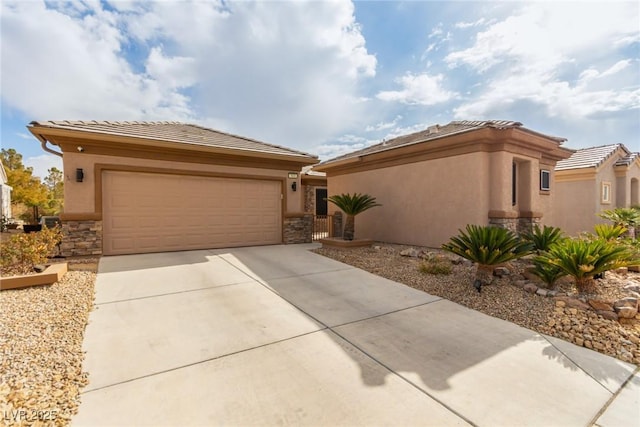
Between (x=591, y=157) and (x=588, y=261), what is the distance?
13.7 meters

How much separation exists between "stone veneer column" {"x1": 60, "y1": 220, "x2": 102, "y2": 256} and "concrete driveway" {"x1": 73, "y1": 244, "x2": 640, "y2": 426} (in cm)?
371

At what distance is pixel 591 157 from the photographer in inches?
556

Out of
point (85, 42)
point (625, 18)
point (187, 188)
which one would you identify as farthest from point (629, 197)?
point (85, 42)

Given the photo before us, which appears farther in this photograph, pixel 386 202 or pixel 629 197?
pixel 629 197

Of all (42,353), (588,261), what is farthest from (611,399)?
(42,353)

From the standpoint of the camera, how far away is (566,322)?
4.01 metres

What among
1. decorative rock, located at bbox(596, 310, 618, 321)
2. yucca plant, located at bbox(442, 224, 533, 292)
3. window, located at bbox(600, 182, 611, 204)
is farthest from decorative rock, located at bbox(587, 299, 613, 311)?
window, located at bbox(600, 182, 611, 204)

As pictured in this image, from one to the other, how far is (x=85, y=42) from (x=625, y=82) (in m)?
15.3

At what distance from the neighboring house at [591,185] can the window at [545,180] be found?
373 centimetres

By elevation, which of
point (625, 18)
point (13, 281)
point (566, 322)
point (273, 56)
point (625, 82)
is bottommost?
point (566, 322)

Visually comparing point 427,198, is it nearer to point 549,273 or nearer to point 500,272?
point 500,272

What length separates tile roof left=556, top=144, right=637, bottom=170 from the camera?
13428 mm

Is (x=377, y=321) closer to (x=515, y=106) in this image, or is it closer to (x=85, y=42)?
(x=85, y=42)

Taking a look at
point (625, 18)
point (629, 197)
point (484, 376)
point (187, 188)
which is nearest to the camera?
point (484, 376)
